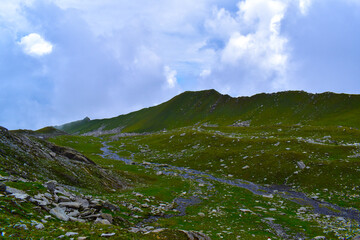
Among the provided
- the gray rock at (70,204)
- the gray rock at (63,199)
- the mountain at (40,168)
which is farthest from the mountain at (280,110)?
the gray rock at (63,199)

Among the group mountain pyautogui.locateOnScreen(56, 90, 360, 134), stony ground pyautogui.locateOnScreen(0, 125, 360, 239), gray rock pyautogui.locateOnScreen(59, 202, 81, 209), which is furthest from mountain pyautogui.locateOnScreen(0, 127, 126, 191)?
mountain pyautogui.locateOnScreen(56, 90, 360, 134)

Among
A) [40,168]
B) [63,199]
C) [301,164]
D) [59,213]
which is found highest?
[40,168]

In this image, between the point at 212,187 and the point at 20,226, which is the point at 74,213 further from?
the point at 212,187

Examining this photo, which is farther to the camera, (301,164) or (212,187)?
(301,164)

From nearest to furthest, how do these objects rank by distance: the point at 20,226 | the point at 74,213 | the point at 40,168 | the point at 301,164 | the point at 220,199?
the point at 20,226 → the point at 74,213 → the point at 40,168 → the point at 220,199 → the point at 301,164

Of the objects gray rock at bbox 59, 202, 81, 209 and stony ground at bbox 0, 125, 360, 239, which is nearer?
stony ground at bbox 0, 125, 360, 239

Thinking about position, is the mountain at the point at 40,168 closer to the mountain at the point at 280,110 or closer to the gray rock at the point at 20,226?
the gray rock at the point at 20,226

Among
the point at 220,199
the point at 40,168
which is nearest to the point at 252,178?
the point at 220,199

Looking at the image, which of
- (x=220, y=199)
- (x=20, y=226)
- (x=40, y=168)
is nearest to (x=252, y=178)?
(x=220, y=199)

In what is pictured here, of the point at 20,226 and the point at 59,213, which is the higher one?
the point at 20,226

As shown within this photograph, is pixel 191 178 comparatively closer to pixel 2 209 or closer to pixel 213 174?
pixel 213 174

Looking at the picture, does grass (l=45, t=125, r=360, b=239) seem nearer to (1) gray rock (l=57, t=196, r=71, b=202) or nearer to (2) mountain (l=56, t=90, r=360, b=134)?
(1) gray rock (l=57, t=196, r=71, b=202)

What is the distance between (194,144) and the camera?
3130 inches

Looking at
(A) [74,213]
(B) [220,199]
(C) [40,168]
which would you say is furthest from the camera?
(B) [220,199]
